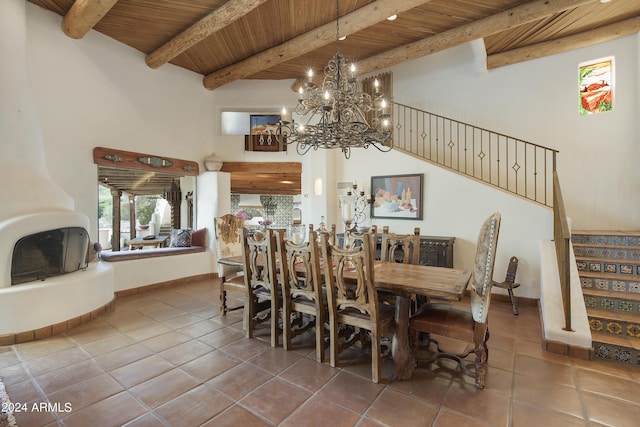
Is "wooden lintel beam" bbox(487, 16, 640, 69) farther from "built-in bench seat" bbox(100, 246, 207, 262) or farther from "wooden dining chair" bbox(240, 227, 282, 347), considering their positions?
"built-in bench seat" bbox(100, 246, 207, 262)

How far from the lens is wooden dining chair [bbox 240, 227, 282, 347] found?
2541 mm

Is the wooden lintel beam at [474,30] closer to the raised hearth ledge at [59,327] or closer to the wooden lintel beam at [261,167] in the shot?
the wooden lintel beam at [261,167]

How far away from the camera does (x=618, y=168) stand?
4152mm

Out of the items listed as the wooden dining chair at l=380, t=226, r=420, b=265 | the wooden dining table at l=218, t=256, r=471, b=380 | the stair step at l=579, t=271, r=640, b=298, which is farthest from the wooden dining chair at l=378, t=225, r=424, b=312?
the stair step at l=579, t=271, r=640, b=298

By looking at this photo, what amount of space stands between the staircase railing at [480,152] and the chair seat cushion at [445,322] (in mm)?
2590

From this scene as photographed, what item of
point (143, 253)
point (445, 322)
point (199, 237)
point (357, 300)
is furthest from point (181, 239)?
point (445, 322)

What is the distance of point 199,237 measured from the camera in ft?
18.0

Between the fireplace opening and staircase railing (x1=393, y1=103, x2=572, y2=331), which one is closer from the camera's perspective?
the fireplace opening

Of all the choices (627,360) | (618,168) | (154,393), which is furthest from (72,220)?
(618,168)

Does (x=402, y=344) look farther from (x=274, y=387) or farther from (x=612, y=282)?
(x=612, y=282)

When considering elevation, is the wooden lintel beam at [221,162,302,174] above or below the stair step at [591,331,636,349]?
above

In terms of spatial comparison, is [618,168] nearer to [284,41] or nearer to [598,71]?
[598,71]

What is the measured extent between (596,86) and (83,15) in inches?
275

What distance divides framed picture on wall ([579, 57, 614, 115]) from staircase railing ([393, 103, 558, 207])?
822 mm
